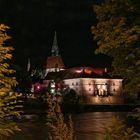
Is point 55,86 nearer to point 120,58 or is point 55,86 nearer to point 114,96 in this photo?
point 114,96

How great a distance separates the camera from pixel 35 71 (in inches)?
5290

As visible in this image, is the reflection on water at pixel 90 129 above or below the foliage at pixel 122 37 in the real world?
below

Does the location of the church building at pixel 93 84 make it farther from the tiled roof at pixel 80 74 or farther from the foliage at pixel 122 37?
the foliage at pixel 122 37

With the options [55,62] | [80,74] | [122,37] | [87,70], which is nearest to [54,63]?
[55,62]

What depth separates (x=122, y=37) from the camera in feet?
30.6

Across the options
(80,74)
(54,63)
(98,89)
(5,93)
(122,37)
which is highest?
(54,63)

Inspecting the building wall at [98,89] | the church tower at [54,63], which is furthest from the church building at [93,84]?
the church tower at [54,63]

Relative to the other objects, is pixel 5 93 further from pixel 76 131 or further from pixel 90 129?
pixel 90 129

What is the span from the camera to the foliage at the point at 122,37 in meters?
9.36

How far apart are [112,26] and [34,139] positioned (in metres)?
13.6

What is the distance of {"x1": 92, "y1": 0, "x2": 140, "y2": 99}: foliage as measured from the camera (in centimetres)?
936

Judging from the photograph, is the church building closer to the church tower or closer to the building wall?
the building wall

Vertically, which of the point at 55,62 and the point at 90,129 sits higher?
the point at 55,62

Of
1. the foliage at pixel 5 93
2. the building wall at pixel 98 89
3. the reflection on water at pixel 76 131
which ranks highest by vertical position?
the building wall at pixel 98 89
